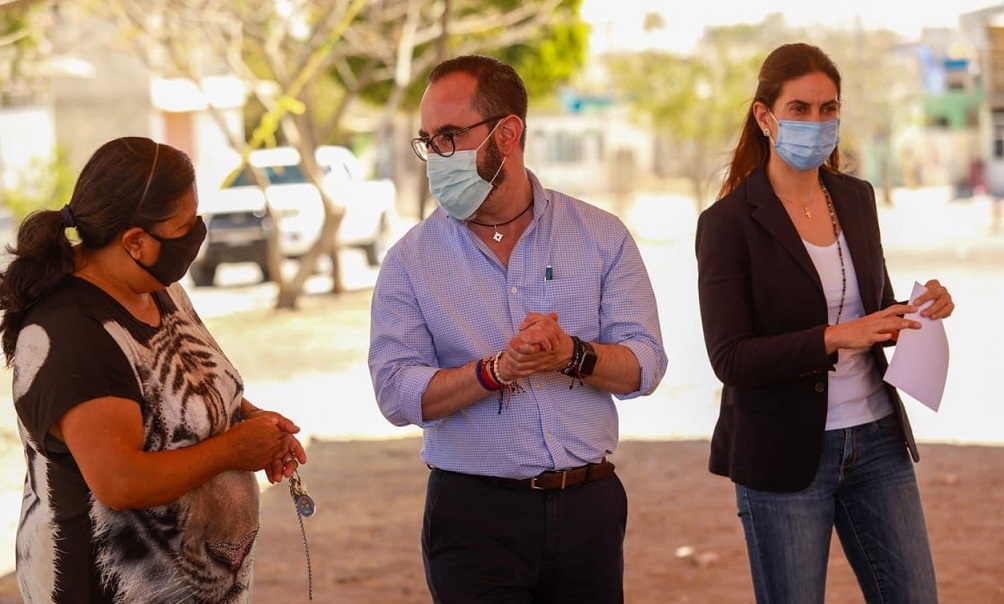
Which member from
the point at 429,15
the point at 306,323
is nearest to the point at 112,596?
the point at 306,323

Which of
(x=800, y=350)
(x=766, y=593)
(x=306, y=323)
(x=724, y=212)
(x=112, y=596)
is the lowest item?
(x=306, y=323)

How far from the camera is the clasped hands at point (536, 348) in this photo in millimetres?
3062

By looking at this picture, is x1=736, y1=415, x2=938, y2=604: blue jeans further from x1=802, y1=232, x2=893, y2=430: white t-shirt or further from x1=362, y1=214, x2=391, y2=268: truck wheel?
x1=362, y1=214, x2=391, y2=268: truck wheel

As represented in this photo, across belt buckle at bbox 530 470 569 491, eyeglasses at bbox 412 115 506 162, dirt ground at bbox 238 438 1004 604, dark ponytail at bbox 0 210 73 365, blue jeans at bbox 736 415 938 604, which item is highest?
eyeglasses at bbox 412 115 506 162

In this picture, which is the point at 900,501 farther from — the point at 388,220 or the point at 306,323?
the point at 388,220

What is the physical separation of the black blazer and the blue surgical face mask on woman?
2.46ft

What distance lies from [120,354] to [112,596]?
0.54 m

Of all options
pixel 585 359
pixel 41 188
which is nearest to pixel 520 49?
pixel 41 188

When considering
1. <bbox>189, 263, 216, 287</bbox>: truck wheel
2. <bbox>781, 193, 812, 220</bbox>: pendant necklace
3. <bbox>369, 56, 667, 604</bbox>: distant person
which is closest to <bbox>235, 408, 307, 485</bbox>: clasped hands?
<bbox>369, 56, 667, 604</bbox>: distant person

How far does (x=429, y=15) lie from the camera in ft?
71.4

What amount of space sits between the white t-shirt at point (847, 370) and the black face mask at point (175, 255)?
163 cm

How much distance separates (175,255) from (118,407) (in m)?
0.41

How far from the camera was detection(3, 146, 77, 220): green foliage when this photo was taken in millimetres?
22250

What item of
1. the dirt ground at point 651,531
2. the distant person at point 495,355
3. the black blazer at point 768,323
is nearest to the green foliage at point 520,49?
the dirt ground at point 651,531
